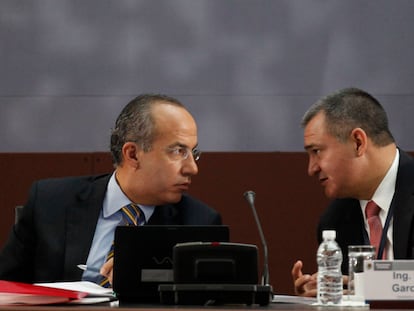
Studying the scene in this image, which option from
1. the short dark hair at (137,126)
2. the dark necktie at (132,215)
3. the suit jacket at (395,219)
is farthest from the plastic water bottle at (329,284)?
the short dark hair at (137,126)

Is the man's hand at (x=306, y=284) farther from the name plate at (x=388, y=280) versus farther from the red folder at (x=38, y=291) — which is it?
the red folder at (x=38, y=291)

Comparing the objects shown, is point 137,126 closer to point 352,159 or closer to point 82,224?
point 82,224

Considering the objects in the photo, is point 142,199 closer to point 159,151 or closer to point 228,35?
point 159,151

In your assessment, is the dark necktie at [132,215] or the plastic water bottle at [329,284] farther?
the dark necktie at [132,215]

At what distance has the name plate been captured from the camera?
2.39 metres

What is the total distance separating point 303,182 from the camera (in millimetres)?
4664

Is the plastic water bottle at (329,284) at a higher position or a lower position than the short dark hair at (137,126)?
lower

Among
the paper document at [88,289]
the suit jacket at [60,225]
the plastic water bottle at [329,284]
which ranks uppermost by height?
the suit jacket at [60,225]

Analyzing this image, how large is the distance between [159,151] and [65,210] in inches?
19.2

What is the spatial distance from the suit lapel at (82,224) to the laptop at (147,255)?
0.83m

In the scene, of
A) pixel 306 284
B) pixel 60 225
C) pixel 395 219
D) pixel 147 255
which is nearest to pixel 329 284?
pixel 147 255

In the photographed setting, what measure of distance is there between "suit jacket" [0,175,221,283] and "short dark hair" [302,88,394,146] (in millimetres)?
682

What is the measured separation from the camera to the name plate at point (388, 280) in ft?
7.84

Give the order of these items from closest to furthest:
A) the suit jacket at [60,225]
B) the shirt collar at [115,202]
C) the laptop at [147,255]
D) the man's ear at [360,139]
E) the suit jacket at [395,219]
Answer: the laptop at [147,255] → the suit jacket at [395,219] → the suit jacket at [60,225] → the shirt collar at [115,202] → the man's ear at [360,139]
